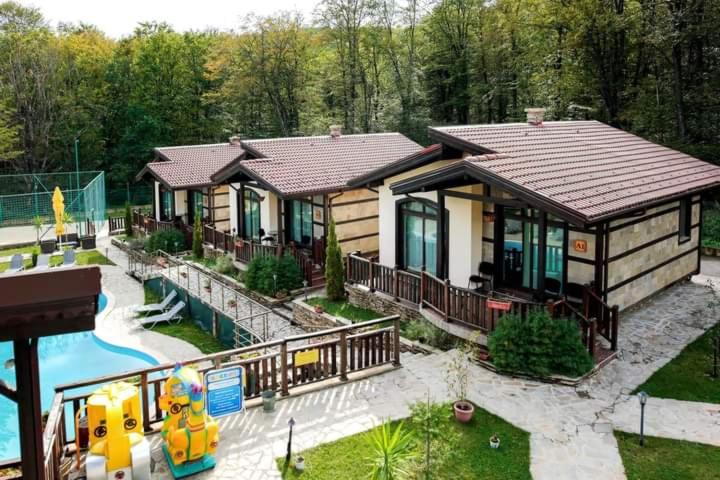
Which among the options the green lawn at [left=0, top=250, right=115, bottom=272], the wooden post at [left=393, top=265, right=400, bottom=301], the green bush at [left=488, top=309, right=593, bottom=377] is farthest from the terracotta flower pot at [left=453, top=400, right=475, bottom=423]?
the green lawn at [left=0, top=250, right=115, bottom=272]

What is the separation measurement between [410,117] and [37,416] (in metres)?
33.9

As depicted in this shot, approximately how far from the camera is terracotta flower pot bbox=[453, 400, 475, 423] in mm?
8211

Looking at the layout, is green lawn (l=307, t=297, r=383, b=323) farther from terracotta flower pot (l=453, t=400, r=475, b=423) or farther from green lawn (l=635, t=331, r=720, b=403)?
green lawn (l=635, t=331, r=720, b=403)

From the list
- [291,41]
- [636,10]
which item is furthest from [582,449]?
[291,41]

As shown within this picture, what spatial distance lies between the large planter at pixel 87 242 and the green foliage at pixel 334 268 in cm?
1469

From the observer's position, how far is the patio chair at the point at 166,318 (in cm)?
1620

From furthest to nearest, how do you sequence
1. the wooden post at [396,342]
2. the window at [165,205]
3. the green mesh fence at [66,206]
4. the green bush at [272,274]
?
the green mesh fence at [66,206] < the window at [165,205] < the green bush at [272,274] < the wooden post at [396,342]

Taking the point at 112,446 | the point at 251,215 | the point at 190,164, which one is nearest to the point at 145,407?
the point at 112,446

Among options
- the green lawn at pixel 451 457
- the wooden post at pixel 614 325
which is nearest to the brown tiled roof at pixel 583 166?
the wooden post at pixel 614 325

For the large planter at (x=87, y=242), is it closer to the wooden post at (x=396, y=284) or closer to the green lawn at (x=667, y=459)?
the wooden post at (x=396, y=284)

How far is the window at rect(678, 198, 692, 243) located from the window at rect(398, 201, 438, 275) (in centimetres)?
606

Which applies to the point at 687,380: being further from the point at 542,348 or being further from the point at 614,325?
the point at 542,348

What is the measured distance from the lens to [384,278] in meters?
13.2

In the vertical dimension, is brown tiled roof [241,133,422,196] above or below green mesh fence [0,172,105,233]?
above
